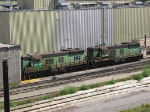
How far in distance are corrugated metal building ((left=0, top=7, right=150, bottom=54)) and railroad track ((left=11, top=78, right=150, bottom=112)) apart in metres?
12.7

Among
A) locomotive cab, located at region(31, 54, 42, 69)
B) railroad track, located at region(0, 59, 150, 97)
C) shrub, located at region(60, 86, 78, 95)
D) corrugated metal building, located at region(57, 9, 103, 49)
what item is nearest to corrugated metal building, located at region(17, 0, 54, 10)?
corrugated metal building, located at region(57, 9, 103, 49)

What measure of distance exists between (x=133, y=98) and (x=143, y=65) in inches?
567

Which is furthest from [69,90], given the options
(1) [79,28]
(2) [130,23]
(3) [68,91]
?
(2) [130,23]

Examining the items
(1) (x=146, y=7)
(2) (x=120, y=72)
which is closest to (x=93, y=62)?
(2) (x=120, y=72)

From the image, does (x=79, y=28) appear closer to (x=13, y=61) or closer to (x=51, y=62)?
(x=51, y=62)

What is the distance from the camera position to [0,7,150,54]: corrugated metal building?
34.2 meters

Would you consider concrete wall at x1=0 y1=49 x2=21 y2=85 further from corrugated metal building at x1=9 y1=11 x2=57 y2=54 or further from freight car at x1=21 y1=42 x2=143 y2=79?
corrugated metal building at x1=9 y1=11 x2=57 y2=54

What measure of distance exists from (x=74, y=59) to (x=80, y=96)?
10618mm

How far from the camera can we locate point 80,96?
76.9 feet

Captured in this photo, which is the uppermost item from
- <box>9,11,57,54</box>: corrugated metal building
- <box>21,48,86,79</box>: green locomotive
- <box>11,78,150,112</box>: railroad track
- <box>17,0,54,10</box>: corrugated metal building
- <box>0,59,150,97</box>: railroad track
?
<box>17,0,54,10</box>: corrugated metal building

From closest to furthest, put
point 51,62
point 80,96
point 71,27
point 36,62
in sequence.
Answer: point 80,96 < point 36,62 < point 51,62 < point 71,27

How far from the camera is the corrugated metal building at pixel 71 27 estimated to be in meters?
34.2

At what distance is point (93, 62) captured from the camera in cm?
3559

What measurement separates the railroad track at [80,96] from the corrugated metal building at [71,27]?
12725 millimetres
